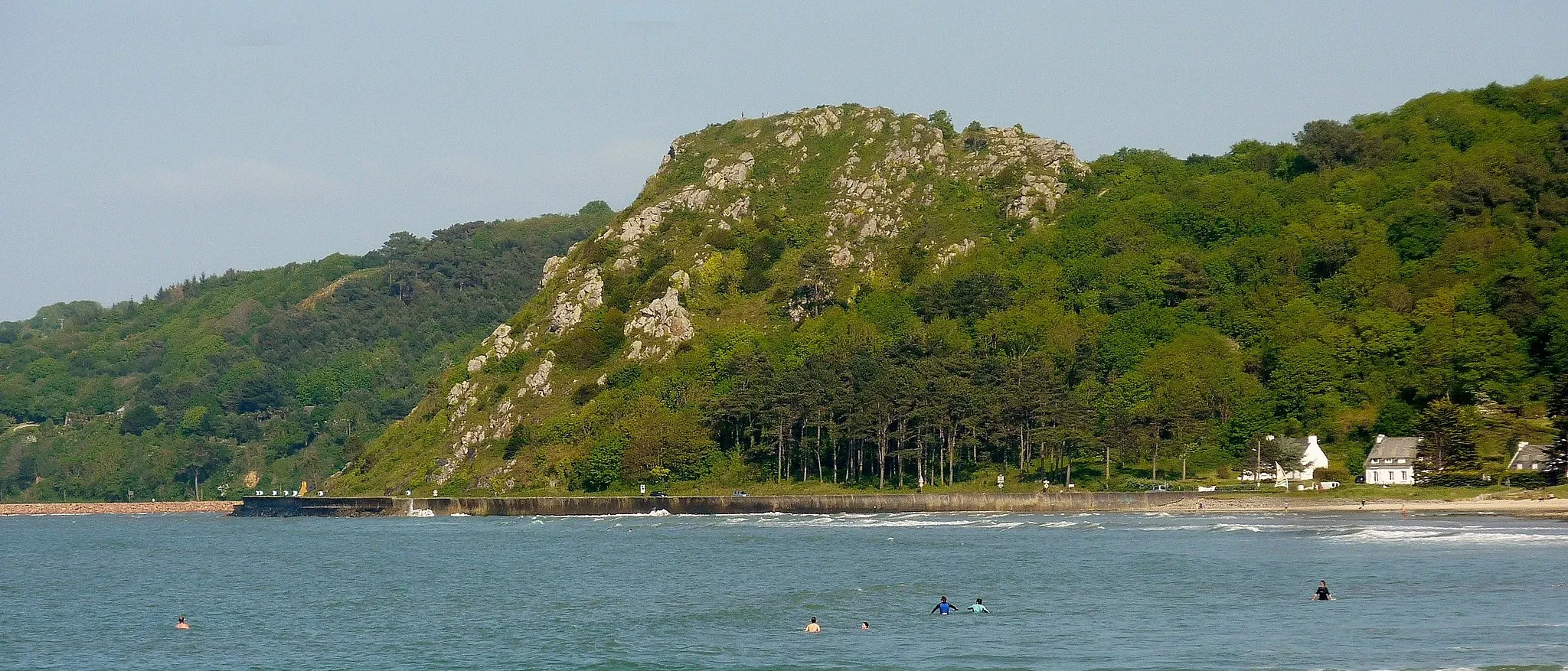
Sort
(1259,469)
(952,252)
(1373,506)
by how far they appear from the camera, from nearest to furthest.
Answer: (1373,506)
(1259,469)
(952,252)

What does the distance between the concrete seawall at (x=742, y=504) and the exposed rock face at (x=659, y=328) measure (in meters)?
31.3

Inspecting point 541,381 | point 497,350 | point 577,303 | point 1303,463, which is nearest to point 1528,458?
point 1303,463

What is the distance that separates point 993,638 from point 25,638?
36.8 metres

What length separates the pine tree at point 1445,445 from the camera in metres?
106

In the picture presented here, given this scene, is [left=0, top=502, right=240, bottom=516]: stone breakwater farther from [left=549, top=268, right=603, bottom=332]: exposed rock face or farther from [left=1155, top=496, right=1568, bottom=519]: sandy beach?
[left=1155, top=496, right=1568, bottom=519]: sandy beach

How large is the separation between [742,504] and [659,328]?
4527 centimetres

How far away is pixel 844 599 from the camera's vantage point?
6188 centimetres

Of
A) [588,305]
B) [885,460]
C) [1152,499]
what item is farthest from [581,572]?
[588,305]

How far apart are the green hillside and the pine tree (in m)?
0.91

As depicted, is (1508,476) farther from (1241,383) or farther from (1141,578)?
(1141,578)

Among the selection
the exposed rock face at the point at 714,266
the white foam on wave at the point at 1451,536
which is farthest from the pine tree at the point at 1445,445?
the exposed rock face at the point at 714,266

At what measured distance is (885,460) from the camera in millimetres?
135375

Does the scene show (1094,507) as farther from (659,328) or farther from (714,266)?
(714,266)

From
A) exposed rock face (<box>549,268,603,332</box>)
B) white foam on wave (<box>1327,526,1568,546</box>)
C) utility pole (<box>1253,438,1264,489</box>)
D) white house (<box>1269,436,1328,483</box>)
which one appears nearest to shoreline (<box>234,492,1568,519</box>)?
utility pole (<box>1253,438,1264,489</box>)
